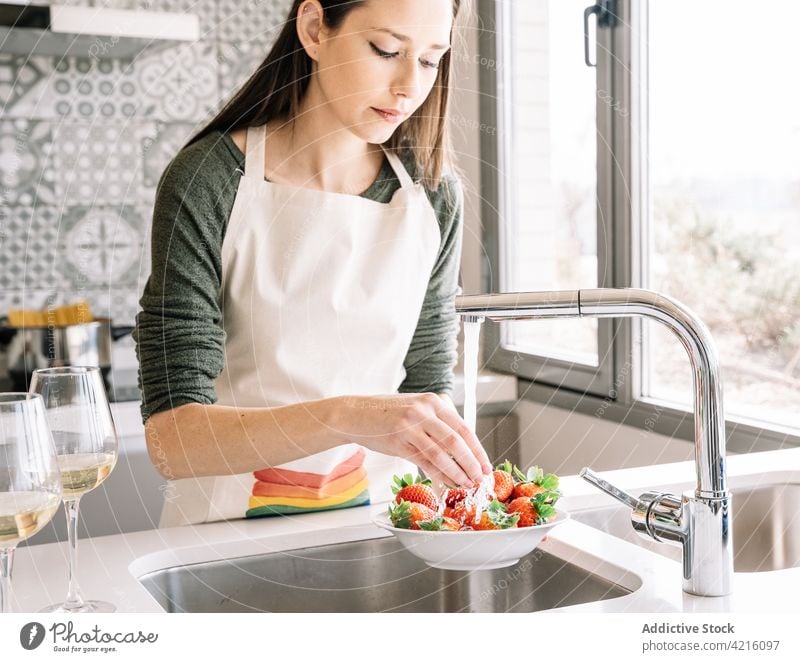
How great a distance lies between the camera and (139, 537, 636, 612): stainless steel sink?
70cm

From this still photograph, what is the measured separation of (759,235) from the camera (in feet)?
4.03

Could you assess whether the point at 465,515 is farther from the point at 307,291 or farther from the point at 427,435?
the point at 307,291

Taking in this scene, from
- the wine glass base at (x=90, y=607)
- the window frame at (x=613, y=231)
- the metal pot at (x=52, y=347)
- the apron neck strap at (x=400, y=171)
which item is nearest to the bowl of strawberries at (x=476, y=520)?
the wine glass base at (x=90, y=607)

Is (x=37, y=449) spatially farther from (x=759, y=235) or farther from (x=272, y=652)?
(x=759, y=235)

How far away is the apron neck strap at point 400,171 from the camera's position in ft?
2.93

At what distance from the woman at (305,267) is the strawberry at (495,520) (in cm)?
11

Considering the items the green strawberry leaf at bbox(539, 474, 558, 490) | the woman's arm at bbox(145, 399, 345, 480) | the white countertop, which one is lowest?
the white countertop

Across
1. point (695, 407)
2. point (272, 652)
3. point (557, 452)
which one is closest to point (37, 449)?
point (272, 652)

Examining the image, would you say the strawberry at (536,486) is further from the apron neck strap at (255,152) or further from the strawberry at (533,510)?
the apron neck strap at (255,152)

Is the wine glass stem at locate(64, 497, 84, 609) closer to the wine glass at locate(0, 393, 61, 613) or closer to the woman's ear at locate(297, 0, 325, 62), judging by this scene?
the wine glass at locate(0, 393, 61, 613)

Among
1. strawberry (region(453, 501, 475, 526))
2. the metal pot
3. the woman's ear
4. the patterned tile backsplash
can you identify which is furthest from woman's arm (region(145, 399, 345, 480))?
the patterned tile backsplash

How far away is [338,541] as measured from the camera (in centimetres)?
76

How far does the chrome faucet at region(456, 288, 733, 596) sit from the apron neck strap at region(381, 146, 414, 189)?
12.3 inches

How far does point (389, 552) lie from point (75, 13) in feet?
4.56
